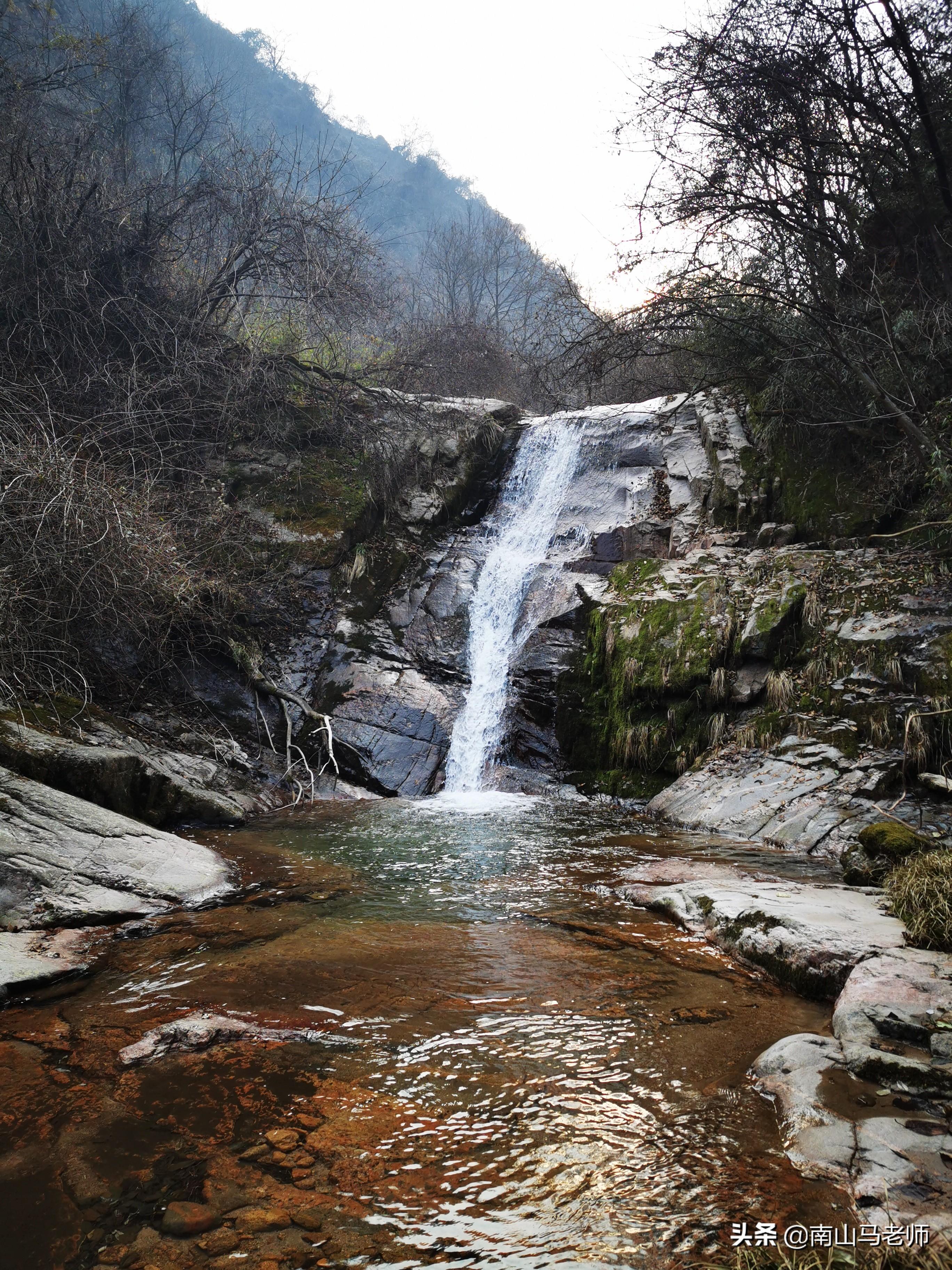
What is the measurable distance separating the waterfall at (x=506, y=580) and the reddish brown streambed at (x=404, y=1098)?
198 inches

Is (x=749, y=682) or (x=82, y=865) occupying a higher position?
(x=749, y=682)

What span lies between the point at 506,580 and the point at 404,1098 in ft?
31.6

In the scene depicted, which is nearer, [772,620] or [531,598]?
[772,620]

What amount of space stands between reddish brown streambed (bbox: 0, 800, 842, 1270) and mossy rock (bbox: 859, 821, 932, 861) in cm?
185

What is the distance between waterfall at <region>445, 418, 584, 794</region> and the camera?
9672 mm

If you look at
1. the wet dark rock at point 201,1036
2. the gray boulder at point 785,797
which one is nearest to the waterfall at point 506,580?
the gray boulder at point 785,797

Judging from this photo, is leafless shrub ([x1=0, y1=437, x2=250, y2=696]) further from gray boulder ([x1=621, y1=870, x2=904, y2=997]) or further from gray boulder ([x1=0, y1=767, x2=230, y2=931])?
gray boulder ([x1=621, y1=870, x2=904, y2=997])

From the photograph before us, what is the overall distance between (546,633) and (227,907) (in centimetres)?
652

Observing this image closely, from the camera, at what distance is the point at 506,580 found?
11812 mm

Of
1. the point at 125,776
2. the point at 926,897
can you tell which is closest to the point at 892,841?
the point at 926,897

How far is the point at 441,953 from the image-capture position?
389 centimetres

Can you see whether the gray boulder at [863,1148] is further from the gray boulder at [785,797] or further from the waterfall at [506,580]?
the waterfall at [506,580]

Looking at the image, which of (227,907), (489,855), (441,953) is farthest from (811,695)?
(227,907)

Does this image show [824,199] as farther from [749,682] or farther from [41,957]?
[41,957]
